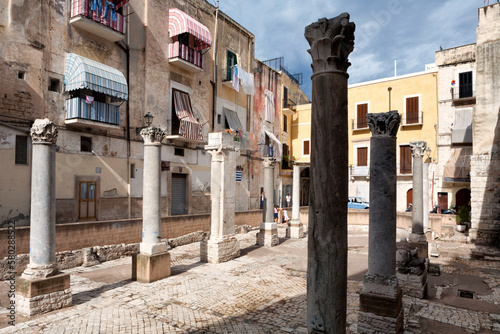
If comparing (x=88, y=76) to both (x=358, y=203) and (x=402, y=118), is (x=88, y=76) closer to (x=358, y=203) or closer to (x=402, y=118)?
(x=358, y=203)

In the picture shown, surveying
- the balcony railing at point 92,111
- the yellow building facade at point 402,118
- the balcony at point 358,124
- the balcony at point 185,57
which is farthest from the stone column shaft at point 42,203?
the balcony at point 358,124

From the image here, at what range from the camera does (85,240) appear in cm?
1107

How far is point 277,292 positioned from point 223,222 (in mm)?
3614

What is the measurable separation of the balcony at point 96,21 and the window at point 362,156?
20.0 meters

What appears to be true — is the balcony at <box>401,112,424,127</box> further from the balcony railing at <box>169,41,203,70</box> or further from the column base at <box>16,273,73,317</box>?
the column base at <box>16,273,73,317</box>

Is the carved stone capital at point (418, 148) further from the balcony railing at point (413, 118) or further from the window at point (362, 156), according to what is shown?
the window at point (362, 156)

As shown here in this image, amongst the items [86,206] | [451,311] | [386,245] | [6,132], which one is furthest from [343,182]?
[86,206]

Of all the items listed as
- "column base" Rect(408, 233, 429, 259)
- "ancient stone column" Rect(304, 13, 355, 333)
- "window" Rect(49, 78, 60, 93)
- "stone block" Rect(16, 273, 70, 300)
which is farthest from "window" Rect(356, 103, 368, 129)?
"ancient stone column" Rect(304, 13, 355, 333)

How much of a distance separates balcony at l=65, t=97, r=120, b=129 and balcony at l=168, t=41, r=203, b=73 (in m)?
4.91

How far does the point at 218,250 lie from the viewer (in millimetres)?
10977

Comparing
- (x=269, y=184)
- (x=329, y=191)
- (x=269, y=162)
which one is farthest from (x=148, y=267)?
(x=269, y=162)

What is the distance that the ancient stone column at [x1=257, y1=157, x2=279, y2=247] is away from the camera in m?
14.2

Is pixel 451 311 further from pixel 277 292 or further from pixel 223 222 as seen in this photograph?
pixel 223 222

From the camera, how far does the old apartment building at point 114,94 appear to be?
12.8 m
